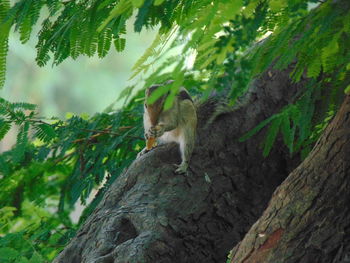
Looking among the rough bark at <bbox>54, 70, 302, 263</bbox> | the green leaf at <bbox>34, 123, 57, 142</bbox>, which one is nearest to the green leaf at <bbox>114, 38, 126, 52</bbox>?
the rough bark at <bbox>54, 70, 302, 263</bbox>

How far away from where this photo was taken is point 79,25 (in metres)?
3.17

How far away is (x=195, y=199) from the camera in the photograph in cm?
419

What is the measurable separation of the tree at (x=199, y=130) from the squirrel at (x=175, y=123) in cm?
10

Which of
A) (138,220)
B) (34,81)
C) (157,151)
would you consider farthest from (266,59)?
(34,81)

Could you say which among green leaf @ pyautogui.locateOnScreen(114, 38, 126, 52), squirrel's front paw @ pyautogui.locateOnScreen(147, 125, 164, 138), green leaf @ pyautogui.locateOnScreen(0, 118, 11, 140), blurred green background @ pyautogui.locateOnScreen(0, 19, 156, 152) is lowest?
blurred green background @ pyautogui.locateOnScreen(0, 19, 156, 152)

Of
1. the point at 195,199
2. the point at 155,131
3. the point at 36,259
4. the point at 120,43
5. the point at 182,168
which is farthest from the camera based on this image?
the point at 155,131

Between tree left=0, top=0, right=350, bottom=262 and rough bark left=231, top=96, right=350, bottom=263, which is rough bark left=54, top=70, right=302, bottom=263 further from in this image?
rough bark left=231, top=96, right=350, bottom=263

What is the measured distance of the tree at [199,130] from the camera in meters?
2.38

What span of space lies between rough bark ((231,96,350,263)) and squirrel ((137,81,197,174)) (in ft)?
4.62

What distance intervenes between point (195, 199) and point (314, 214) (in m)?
1.28

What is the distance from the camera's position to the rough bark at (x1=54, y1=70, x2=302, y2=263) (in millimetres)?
3877

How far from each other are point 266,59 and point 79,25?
3.18ft

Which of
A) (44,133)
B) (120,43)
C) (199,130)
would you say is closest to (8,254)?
(44,133)

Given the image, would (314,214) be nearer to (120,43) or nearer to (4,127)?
(120,43)
